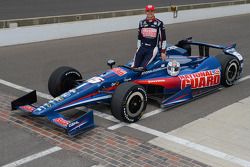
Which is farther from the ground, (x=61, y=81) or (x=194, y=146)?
(x=61, y=81)

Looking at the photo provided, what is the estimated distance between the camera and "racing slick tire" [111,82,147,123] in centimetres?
702

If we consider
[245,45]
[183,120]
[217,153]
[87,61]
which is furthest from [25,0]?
[217,153]

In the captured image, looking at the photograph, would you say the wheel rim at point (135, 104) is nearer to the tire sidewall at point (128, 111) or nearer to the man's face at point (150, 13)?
the tire sidewall at point (128, 111)

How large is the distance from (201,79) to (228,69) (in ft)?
3.16

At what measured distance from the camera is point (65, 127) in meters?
6.50

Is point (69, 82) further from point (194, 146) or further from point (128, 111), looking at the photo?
point (194, 146)

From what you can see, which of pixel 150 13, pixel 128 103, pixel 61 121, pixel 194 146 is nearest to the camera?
pixel 194 146

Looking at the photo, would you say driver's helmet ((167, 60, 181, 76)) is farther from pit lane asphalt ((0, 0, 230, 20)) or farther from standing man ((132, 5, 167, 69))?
pit lane asphalt ((0, 0, 230, 20))

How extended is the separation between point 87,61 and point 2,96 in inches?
156

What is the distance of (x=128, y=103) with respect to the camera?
7125 millimetres

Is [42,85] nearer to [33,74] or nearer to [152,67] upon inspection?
[33,74]

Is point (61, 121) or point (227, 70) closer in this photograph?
point (61, 121)

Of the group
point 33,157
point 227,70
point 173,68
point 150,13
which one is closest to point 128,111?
point 173,68

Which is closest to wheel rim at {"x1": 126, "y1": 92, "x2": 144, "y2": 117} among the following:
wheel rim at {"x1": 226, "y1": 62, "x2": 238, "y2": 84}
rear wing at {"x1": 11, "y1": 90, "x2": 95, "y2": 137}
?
rear wing at {"x1": 11, "y1": 90, "x2": 95, "y2": 137}
